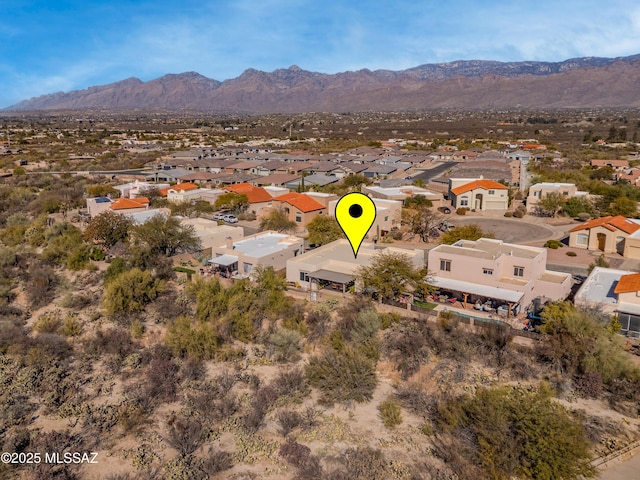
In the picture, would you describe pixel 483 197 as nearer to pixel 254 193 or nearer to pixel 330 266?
pixel 254 193

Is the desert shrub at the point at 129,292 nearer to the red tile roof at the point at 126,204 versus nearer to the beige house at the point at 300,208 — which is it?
the red tile roof at the point at 126,204

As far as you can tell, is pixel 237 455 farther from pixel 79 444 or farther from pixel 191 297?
pixel 191 297

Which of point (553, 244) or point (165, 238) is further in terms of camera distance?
point (553, 244)

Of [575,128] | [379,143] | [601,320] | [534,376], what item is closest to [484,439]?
[534,376]

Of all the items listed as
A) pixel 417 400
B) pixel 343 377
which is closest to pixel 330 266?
pixel 343 377

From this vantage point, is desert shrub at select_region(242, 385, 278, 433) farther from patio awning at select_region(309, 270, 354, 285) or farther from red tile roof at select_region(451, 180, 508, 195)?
red tile roof at select_region(451, 180, 508, 195)
